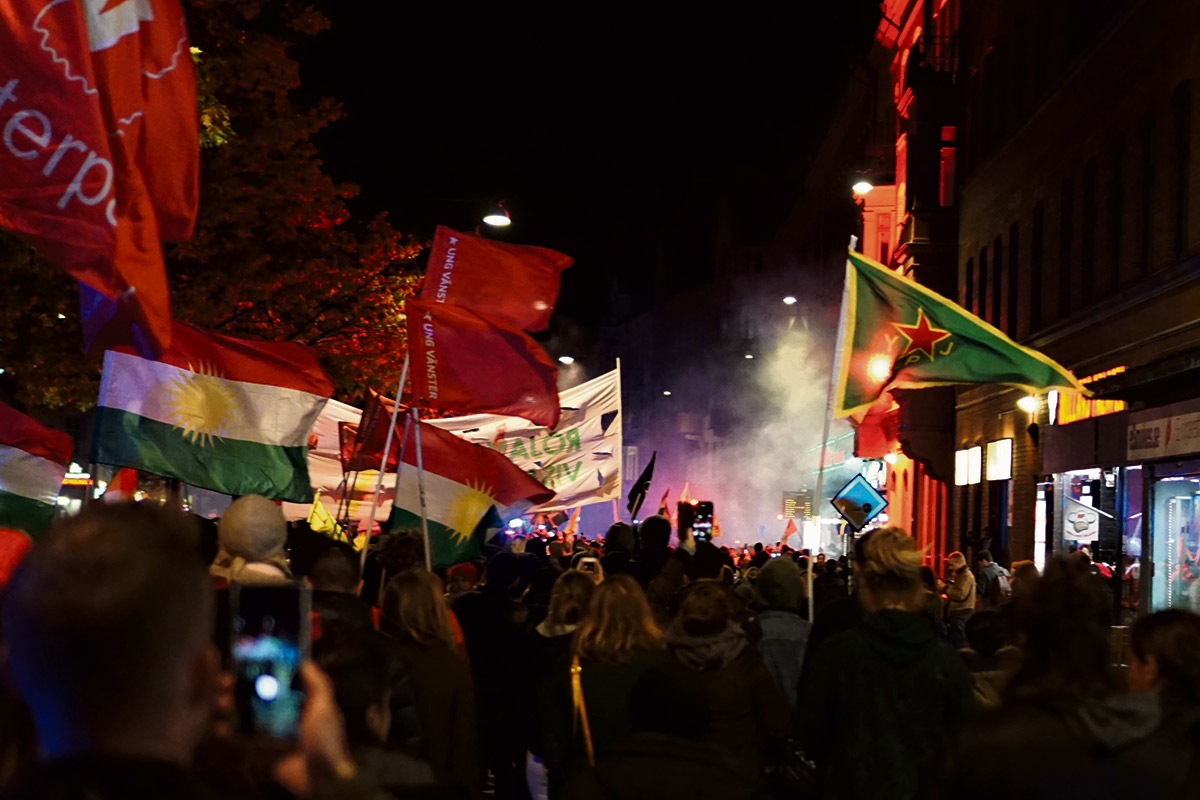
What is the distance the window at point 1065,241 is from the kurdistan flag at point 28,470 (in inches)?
702

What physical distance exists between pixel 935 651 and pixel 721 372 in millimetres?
92888

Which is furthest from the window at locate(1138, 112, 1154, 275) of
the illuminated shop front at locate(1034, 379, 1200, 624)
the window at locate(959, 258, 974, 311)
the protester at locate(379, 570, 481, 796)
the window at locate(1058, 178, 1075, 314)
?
the protester at locate(379, 570, 481, 796)

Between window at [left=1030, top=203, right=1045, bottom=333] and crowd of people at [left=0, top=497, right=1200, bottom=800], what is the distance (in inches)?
776

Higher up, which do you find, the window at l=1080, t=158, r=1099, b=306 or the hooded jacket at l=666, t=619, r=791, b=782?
the window at l=1080, t=158, r=1099, b=306

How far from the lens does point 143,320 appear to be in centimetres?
730

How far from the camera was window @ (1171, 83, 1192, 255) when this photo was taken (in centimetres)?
1877

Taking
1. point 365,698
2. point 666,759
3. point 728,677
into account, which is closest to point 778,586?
point 728,677

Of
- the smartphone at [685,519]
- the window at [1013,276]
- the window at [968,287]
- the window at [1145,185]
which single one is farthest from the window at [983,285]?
the smartphone at [685,519]

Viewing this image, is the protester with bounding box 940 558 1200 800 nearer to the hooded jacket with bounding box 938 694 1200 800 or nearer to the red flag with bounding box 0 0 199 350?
the hooded jacket with bounding box 938 694 1200 800

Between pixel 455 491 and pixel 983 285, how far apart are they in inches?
834

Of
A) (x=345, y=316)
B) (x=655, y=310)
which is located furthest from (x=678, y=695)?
(x=655, y=310)

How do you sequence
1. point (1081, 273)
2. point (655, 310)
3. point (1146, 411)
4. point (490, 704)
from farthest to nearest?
1. point (655, 310)
2. point (1081, 273)
3. point (1146, 411)
4. point (490, 704)

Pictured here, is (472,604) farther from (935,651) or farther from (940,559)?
(940,559)

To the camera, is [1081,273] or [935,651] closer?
[935,651]
